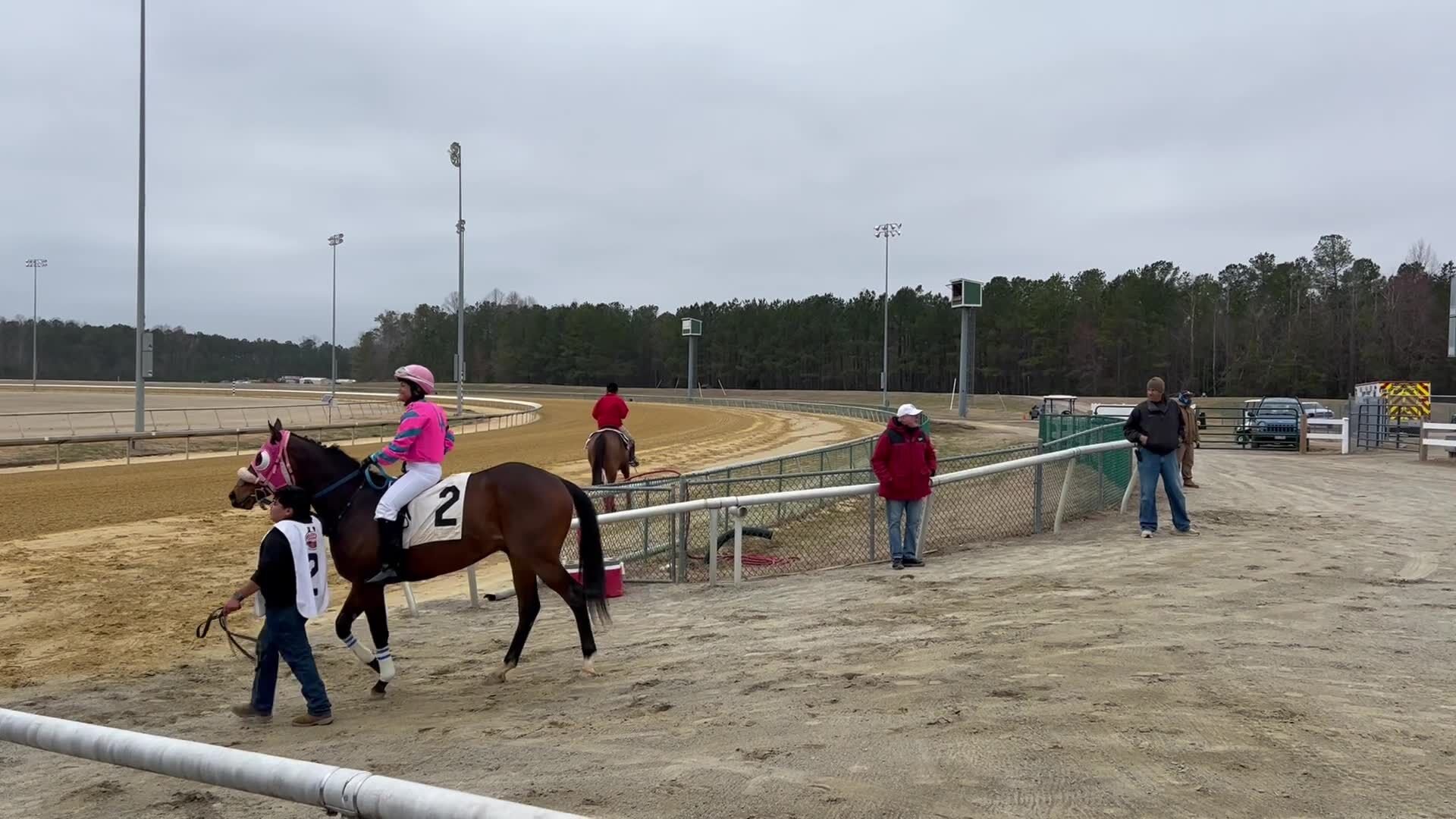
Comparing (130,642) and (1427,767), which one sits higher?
(1427,767)

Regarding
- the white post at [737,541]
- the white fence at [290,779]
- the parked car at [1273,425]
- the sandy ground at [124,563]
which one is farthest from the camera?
the parked car at [1273,425]

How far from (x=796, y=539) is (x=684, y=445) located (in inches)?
746

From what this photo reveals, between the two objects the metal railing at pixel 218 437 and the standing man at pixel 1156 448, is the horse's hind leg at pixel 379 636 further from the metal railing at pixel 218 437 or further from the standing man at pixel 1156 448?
the metal railing at pixel 218 437

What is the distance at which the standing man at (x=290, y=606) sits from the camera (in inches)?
191

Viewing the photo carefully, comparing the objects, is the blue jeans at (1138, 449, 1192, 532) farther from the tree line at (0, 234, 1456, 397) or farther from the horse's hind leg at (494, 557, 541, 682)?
the tree line at (0, 234, 1456, 397)

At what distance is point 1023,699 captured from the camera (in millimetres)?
4395

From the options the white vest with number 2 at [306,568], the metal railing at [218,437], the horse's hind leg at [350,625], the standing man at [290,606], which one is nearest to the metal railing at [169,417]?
the metal railing at [218,437]

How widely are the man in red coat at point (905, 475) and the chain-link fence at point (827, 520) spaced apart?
1.21 feet

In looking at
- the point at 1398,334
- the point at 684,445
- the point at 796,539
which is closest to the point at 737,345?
the point at 1398,334

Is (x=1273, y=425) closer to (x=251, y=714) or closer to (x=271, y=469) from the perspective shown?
(x=271, y=469)

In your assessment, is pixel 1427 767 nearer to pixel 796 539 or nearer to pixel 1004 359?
pixel 796 539

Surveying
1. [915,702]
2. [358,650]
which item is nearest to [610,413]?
[358,650]

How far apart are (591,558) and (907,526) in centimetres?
348

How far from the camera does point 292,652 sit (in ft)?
16.2
